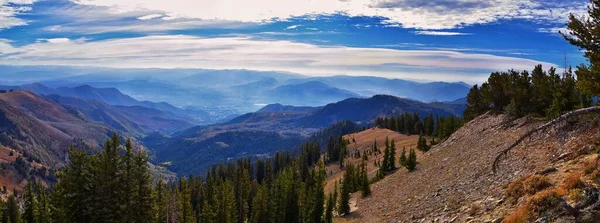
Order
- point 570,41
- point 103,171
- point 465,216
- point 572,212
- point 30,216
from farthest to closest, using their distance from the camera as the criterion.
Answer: point 30,216
point 103,171
point 465,216
point 570,41
point 572,212

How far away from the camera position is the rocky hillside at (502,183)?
60.5 feet

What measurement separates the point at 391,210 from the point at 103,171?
30.4 metres

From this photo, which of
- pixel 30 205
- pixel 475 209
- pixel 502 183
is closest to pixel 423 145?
pixel 502 183

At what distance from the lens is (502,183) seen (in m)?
29.8

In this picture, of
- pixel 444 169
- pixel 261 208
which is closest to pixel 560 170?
pixel 444 169

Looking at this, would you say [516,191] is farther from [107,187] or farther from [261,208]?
[261,208]

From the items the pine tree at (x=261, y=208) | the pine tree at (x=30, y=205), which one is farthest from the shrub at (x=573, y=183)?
the pine tree at (x=30, y=205)

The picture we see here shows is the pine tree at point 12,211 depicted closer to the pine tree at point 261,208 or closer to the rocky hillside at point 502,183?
the pine tree at point 261,208

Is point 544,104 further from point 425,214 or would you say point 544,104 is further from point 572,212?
point 572,212

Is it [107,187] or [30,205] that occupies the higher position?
[107,187]

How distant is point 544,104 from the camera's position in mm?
57656

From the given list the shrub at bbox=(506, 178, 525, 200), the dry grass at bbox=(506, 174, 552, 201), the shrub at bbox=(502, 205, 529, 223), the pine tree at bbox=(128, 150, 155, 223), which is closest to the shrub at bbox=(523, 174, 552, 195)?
the dry grass at bbox=(506, 174, 552, 201)

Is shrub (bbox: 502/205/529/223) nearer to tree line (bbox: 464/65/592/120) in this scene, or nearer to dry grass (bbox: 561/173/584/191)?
dry grass (bbox: 561/173/584/191)

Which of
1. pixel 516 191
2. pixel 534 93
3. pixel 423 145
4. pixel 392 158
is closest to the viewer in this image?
pixel 516 191
